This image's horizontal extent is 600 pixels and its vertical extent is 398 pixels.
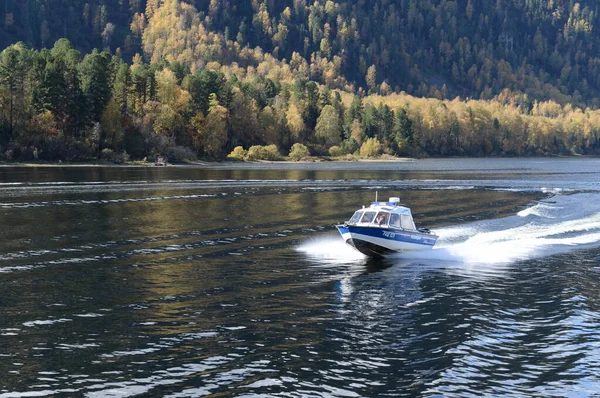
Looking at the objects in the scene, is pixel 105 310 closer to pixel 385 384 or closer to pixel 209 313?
pixel 209 313

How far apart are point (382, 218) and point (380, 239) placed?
5.87 ft

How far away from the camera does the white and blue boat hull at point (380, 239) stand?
5078cm

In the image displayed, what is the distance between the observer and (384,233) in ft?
168

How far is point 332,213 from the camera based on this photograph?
7981cm

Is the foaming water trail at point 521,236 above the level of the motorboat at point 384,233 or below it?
below

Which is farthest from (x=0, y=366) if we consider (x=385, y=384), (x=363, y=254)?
(x=363, y=254)

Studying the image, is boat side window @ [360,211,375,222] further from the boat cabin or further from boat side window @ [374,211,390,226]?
boat side window @ [374,211,390,226]

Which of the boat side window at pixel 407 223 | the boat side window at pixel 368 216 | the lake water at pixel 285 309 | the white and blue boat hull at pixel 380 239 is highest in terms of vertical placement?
the boat side window at pixel 368 216

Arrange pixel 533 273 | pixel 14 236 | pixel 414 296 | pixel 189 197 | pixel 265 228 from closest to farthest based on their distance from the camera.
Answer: pixel 414 296 < pixel 533 273 < pixel 14 236 < pixel 265 228 < pixel 189 197

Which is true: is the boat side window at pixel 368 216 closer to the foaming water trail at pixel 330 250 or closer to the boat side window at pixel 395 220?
the boat side window at pixel 395 220

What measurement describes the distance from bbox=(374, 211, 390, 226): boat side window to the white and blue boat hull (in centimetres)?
81

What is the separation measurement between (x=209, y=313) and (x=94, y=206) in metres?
52.0

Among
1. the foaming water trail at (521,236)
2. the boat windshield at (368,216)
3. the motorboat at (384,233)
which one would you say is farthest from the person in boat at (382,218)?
the foaming water trail at (521,236)

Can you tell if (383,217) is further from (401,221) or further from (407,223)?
(407,223)
